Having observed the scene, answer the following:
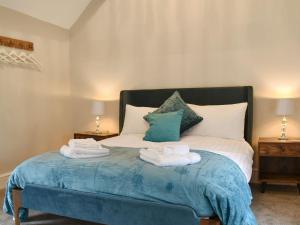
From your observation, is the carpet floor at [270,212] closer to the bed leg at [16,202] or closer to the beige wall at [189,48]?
the bed leg at [16,202]

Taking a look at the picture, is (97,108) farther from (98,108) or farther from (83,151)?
(83,151)

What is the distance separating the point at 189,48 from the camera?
13.2ft

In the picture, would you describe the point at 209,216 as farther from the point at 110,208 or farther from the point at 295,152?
the point at 295,152

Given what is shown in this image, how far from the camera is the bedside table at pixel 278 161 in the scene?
3229mm

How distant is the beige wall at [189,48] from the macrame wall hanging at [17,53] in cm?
87

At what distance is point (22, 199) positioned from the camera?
7.77ft

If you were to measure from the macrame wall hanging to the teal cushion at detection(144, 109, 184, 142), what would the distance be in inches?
78.9

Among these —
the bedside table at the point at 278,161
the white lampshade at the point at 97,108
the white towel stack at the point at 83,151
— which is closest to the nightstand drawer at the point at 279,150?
the bedside table at the point at 278,161

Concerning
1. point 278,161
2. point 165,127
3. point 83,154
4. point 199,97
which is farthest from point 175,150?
point 278,161

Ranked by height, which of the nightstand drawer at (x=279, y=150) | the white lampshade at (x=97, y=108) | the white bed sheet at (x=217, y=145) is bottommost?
→ the nightstand drawer at (x=279, y=150)

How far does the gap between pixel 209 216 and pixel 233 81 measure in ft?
7.81

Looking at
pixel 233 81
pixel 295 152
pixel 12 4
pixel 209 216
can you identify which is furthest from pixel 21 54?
pixel 295 152

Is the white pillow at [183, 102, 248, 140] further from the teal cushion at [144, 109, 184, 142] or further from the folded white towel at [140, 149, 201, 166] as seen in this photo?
the folded white towel at [140, 149, 201, 166]

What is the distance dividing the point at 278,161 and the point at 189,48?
1.90 metres
